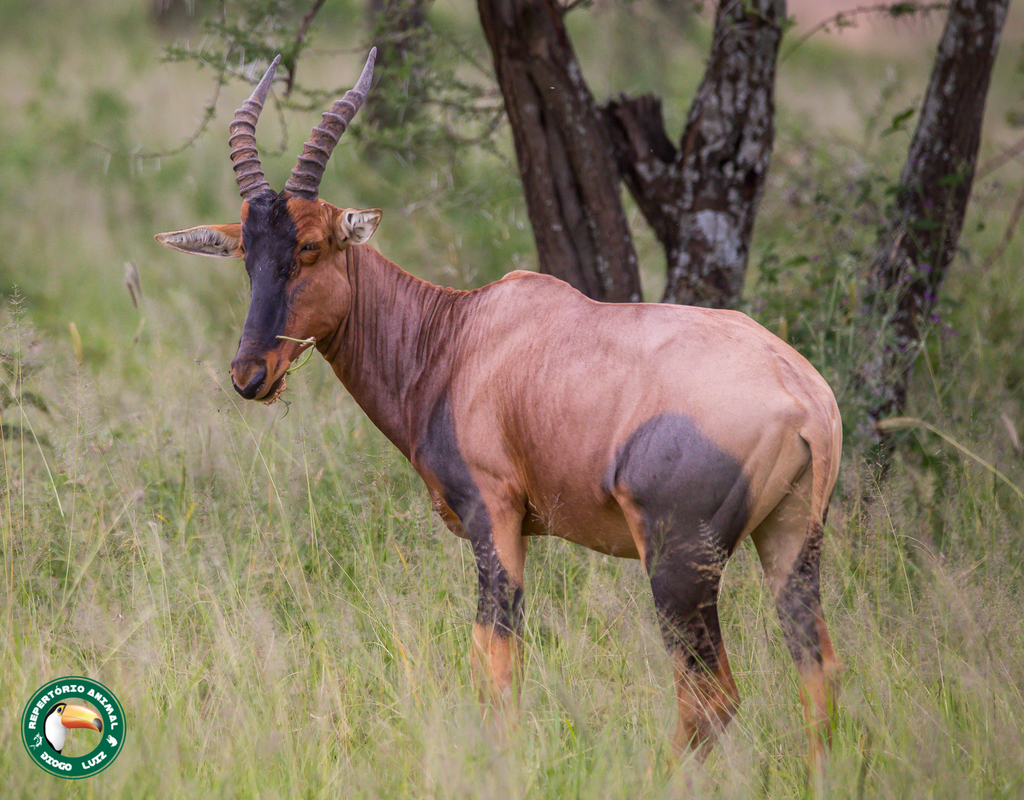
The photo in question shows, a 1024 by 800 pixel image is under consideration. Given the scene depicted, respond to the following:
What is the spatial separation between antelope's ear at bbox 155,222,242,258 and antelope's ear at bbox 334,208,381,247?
1.37ft

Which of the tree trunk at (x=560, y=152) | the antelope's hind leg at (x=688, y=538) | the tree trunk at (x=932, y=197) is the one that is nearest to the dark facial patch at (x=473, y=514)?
the antelope's hind leg at (x=688, y=538)

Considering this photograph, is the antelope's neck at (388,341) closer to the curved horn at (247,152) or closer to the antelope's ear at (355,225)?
the antelope's ear at (355,225)

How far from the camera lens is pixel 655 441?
3131 mm

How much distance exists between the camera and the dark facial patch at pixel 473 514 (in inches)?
137

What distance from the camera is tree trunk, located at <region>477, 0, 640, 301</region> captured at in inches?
217

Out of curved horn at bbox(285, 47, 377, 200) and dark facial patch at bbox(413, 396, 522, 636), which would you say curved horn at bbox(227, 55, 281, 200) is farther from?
dark facial patch at bbox(413, 396, 522, 636)

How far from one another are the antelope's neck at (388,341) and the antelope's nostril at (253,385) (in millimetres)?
508

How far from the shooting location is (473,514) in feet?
11.6

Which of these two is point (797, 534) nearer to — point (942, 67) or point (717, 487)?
point (717, 487)

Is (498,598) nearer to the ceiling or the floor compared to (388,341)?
nearer to the floor

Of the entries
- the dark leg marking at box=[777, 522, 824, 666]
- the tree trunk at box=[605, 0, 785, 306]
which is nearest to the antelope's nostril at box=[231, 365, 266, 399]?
the dark leg marking at box=[777, 522, 824, 666]

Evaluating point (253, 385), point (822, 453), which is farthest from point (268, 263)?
point (822, 453)

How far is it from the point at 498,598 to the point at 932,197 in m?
4.20

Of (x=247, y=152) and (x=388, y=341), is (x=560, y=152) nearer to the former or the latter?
(x=388, y=341)
